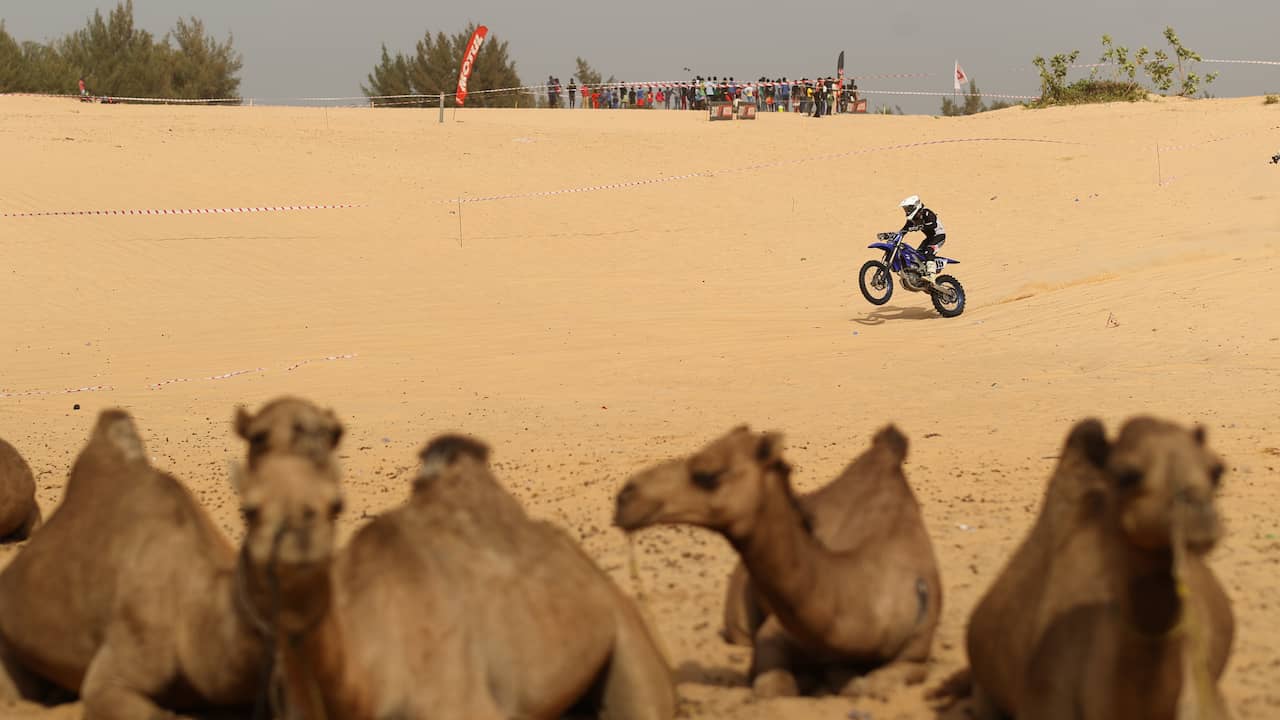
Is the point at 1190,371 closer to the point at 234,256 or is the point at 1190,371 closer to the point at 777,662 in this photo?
the point at 777,662

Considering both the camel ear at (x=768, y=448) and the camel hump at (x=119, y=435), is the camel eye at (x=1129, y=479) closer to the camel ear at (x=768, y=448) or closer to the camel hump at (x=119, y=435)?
the camel ear at (x=768, y=448)

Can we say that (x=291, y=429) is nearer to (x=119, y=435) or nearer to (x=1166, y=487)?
(x=119, y=435)

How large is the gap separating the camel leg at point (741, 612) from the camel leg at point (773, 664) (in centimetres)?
44

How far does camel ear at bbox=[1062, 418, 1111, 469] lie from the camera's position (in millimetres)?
4559

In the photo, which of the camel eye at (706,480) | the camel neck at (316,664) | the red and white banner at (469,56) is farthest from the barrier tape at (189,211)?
the camel neck at (316,664)

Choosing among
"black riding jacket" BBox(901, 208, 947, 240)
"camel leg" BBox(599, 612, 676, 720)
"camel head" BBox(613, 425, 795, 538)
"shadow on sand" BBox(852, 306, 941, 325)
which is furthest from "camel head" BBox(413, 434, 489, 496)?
"black riding jacket" BBox(901, 208, 947, 240)

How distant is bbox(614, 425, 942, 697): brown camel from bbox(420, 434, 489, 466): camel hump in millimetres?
585

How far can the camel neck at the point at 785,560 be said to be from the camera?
16.3 ft

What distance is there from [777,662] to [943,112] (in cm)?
6894

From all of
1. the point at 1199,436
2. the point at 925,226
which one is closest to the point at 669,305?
the point at 925,226

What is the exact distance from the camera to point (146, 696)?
4.84m

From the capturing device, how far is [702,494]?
490 cm

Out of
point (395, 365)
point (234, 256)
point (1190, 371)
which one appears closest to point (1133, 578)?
point (1190, 371)

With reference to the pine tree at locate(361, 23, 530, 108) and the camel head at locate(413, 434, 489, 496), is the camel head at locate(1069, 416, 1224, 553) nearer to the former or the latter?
the camel head at locate(413, 434, 489, 496)
